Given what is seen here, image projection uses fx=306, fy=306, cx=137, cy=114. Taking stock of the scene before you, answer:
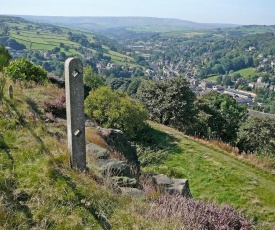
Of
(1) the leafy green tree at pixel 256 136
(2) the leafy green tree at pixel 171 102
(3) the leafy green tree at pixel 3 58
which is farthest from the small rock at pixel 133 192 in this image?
(1) the leafy green tree at pixel 256 136

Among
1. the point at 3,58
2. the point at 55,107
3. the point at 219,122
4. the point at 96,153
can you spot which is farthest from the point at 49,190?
the point at 219,122

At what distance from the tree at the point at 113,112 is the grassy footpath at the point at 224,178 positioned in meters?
2.33

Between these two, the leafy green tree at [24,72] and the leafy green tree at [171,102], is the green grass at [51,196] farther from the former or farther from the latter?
the leafy green tree at [171,102]

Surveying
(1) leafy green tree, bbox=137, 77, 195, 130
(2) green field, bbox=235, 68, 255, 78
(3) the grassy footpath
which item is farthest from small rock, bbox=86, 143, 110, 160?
(2) green field, bbox=235, 68, 255, 78

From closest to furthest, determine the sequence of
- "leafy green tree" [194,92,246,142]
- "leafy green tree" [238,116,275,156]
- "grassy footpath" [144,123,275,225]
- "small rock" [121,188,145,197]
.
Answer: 1. "small rock" [121,188,145,197]
2. "grassy footpath" [144,123,275,225]
3. "leafy green tree" [238,116,275,156]
4. "leafy green tree" [194,92,246,142]

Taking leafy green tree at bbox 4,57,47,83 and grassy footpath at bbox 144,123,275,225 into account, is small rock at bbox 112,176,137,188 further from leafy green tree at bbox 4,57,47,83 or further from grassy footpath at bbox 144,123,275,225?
leafy green tree at bbox 4,57,47,83

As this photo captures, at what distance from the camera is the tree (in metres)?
14.1

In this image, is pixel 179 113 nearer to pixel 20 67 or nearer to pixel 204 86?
pixel 20 67

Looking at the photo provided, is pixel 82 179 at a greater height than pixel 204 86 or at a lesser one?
greater

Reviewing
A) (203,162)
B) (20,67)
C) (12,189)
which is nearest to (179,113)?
(203,162)

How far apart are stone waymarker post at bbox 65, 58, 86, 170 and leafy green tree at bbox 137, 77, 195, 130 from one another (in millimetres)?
18280

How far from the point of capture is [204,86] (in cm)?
14425

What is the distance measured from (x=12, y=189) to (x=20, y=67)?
9.32 metres

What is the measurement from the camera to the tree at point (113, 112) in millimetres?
14094
